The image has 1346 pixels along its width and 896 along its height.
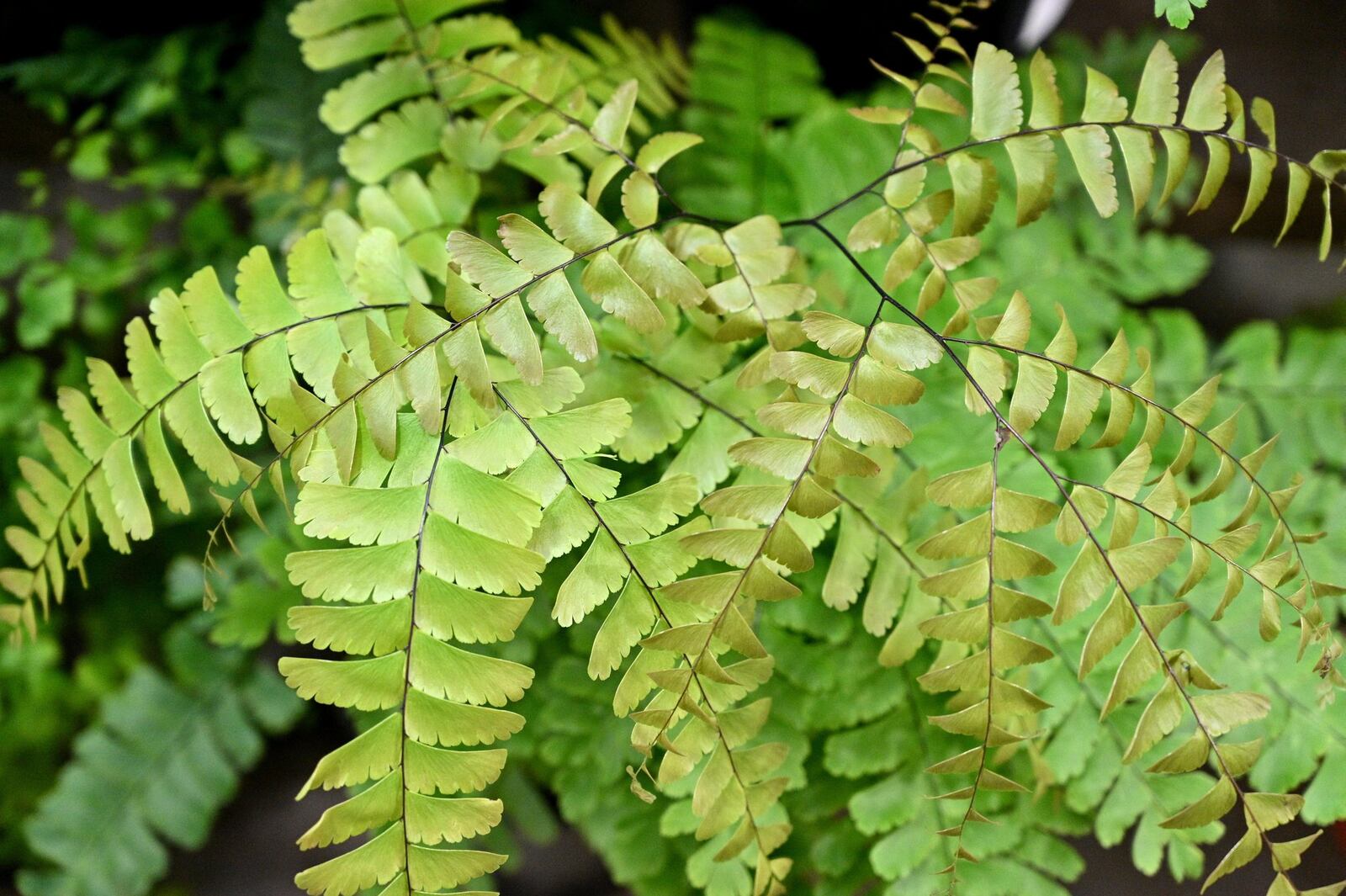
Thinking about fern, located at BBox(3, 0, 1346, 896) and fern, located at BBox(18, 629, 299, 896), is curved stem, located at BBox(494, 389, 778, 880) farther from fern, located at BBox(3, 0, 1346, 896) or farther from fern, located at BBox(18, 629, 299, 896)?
fern, located at BBox(18, 629, 299, 896)

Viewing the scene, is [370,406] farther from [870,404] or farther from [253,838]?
[253,838]

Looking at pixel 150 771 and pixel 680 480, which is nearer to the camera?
pixel 680 480

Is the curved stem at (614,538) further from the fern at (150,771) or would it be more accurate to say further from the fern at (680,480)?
the fern at (150,771)

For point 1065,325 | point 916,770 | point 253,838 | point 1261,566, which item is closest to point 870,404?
point 1065,325

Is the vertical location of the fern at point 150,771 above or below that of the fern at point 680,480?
below

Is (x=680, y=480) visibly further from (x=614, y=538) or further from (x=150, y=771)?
(x=150, y=771)

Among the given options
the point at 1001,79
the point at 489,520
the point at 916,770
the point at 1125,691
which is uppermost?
the point at 1001,79

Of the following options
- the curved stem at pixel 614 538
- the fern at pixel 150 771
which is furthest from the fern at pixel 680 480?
the fern at pixel 150 771

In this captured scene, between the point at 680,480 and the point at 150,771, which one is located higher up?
the point at 680,480

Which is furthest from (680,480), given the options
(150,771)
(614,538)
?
(150,771)

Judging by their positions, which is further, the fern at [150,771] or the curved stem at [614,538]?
the fern at [150,771]

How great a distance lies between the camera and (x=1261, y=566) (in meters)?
0.42

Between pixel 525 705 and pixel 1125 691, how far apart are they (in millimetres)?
439

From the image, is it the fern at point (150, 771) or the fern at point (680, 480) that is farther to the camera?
the fern at point (150, 771)
